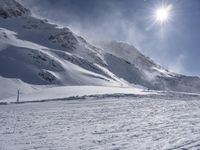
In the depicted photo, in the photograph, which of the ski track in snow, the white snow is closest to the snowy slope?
the white snow

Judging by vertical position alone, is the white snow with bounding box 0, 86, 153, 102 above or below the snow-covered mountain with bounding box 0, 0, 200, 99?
below

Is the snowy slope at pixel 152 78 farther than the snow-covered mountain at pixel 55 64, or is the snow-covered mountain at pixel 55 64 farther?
the snowy slope at pixel 152 78

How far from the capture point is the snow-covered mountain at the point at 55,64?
94.1 metres

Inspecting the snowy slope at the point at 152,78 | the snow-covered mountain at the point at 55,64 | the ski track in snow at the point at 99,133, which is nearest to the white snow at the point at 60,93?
the snow-covered mountain at the point at 55,64

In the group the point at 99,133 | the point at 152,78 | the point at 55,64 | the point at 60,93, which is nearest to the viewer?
the point at 99,133

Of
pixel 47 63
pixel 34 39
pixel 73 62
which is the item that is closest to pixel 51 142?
pixel 47 63

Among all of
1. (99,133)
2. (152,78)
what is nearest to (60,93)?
(99,133)

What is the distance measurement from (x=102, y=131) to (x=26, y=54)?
327ft

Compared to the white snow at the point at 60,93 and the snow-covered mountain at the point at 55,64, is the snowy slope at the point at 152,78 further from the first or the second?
the white snow at the point at 60,93

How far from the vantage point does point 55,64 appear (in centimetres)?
11094

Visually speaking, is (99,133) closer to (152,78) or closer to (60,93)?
(60,93)

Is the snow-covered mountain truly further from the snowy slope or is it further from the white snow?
the white snow

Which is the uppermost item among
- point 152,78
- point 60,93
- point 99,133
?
point 152,78

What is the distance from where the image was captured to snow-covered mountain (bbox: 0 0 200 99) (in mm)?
94062
